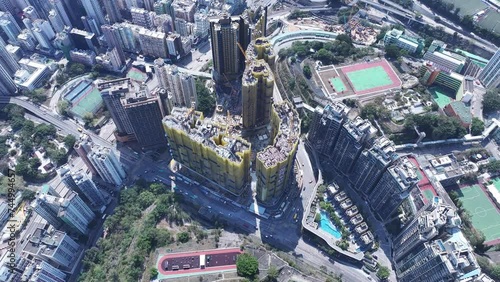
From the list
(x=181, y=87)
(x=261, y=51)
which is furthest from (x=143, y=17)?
(x=261, y=51)

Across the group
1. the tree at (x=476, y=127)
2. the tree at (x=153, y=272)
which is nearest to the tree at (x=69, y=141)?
the tree at (x=153, y=272)

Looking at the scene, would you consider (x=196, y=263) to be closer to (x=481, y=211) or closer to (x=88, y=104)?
(x=88, y=104)

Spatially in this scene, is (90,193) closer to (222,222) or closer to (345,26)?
(222,222)

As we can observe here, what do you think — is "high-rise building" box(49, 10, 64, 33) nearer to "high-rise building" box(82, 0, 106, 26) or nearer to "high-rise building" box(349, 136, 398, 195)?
"high-rise building" box(82, 0, 106, 26)

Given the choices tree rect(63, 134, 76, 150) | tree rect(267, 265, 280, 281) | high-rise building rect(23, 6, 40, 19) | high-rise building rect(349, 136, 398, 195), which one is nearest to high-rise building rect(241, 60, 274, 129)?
high-rise building rect(349, 136, 398, 195)

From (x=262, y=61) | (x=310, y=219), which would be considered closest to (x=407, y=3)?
(x=262, y=61)

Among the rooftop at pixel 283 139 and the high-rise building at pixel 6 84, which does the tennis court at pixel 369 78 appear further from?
the high-rise building at pixel 6 84
